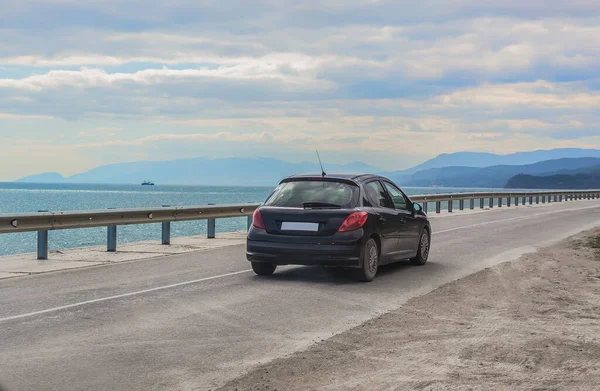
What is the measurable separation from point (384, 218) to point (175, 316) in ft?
14.4

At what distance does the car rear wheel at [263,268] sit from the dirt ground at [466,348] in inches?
104

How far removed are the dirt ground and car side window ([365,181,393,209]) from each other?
5.85 feet

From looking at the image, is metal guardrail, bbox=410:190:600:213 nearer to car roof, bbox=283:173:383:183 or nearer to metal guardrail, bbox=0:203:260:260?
metal guardrail, bbox=0:203:260:260

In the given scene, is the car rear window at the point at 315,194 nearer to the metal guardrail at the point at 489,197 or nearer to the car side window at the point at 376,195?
the car side window at the point at 376,195

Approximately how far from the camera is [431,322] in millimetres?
8531

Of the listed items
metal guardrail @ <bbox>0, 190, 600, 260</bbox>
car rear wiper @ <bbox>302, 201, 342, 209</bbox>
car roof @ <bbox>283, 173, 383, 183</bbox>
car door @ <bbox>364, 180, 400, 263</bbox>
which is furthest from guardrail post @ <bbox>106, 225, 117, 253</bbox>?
car door @ <bbox>364, 180, 400, 263</bbox>

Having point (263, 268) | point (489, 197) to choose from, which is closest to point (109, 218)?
point (263, 268)

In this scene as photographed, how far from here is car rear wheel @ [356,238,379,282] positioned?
11.5 metres

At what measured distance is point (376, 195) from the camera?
490 inches

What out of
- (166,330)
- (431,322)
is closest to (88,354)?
(166,330)

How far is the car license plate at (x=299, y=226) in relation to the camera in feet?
37.7

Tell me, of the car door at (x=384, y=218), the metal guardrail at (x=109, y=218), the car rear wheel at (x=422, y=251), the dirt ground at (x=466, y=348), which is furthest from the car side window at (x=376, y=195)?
the metal guardrail at (x=109, y=218)

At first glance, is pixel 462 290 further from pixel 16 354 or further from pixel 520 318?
pixel 16 354

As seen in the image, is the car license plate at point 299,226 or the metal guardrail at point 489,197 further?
the metal guardrail at point 489,197
